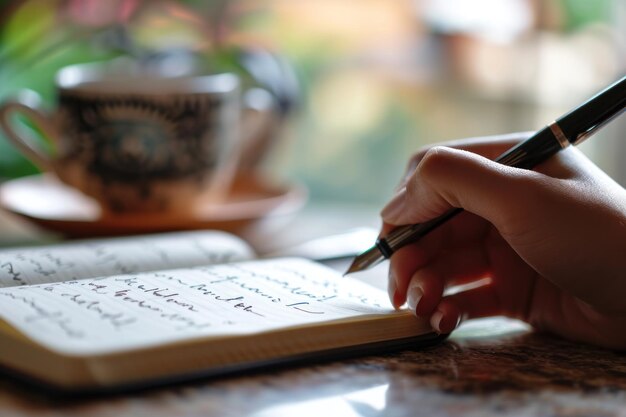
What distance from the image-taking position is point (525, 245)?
0.57m

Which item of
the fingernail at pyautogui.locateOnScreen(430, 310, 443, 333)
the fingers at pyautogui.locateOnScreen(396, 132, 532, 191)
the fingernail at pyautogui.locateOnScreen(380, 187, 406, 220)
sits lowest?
the fingernail at pyautogui.locateOnScreen(430, 310, 443, 333)

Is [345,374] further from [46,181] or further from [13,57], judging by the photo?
[13,57]

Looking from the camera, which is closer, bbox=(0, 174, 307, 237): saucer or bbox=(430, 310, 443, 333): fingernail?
bbox=(430, 310, 443, 333): fingernail

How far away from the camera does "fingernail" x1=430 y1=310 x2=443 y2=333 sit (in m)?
0.58

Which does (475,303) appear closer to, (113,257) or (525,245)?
(525,245)

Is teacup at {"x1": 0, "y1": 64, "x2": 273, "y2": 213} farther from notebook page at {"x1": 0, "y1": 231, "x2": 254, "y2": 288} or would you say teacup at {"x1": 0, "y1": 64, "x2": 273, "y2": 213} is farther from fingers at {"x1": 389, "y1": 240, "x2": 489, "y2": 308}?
fingers at {"x1": 389, "y1": 240, "x2": 489, "y2": 308}

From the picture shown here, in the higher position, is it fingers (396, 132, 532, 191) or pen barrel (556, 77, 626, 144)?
pen barrel (556, 77, 626, 144)

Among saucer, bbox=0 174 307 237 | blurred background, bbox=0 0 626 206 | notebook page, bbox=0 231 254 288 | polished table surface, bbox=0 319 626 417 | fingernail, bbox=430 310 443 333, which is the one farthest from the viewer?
blurred background, bbox=0 0 626 206

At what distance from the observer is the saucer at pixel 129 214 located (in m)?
0.99

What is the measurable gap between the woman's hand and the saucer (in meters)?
0.37

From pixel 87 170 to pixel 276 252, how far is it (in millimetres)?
239

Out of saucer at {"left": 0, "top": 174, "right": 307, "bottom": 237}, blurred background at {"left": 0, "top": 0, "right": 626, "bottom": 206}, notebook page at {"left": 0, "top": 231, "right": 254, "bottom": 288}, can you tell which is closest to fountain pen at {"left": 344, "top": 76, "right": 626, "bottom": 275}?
notebook page at {"left": 0, "top": 231, "right": 254, "bottom": 288}

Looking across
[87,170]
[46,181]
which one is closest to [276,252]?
[87,170]

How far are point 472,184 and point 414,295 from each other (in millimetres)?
87
